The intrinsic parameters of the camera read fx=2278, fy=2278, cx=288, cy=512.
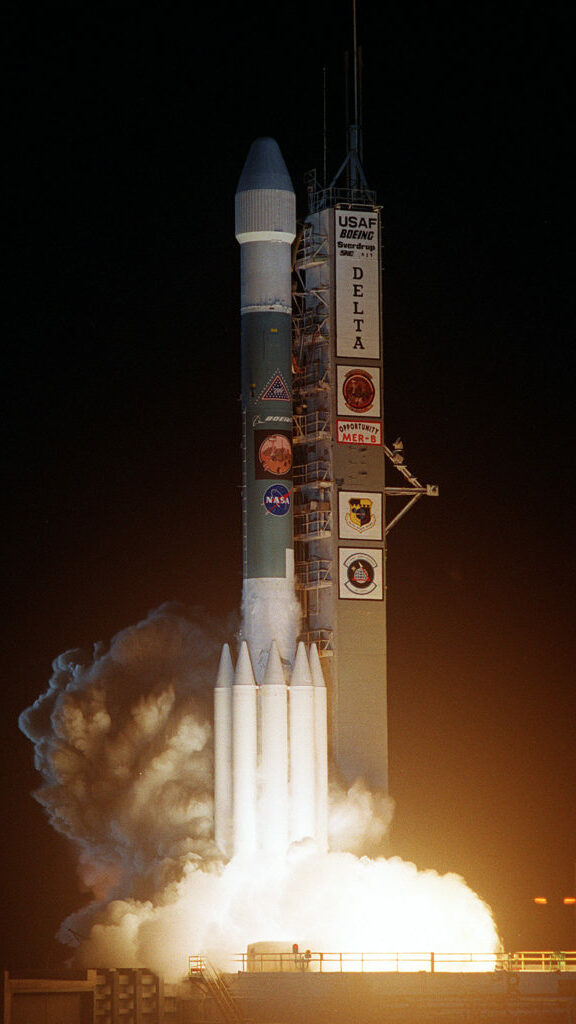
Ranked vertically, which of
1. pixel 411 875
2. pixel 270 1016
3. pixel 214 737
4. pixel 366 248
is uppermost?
pixel 366 248

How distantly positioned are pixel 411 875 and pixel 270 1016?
6971 mm

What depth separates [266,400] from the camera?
66062mm

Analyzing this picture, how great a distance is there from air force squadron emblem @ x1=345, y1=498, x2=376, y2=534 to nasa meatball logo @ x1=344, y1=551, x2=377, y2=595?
776 mm

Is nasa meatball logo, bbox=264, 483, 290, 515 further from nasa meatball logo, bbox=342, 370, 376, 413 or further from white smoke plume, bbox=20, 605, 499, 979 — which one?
white smoke plume, bbox=20, 605, 499, 979

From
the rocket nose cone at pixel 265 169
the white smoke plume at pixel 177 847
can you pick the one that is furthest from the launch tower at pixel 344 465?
the white smoke plume at pixel 177 847

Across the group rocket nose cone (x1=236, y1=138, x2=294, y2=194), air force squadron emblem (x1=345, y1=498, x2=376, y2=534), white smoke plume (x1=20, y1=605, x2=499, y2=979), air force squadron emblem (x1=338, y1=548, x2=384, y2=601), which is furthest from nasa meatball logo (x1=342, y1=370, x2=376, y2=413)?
white smoke plume (x1=20, y1=605, x2=499, y2=979)

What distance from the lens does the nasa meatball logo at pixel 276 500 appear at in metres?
65.7

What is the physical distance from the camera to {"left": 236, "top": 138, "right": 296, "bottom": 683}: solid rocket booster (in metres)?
65.3

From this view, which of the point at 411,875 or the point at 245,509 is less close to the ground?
the point at 245,509

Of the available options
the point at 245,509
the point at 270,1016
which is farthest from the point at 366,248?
the point at 270,1016

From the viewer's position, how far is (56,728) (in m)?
67.4

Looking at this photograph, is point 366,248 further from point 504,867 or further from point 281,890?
point 504,867

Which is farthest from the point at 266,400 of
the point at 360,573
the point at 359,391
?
the point at 360,573

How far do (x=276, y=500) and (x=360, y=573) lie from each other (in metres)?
3.52
